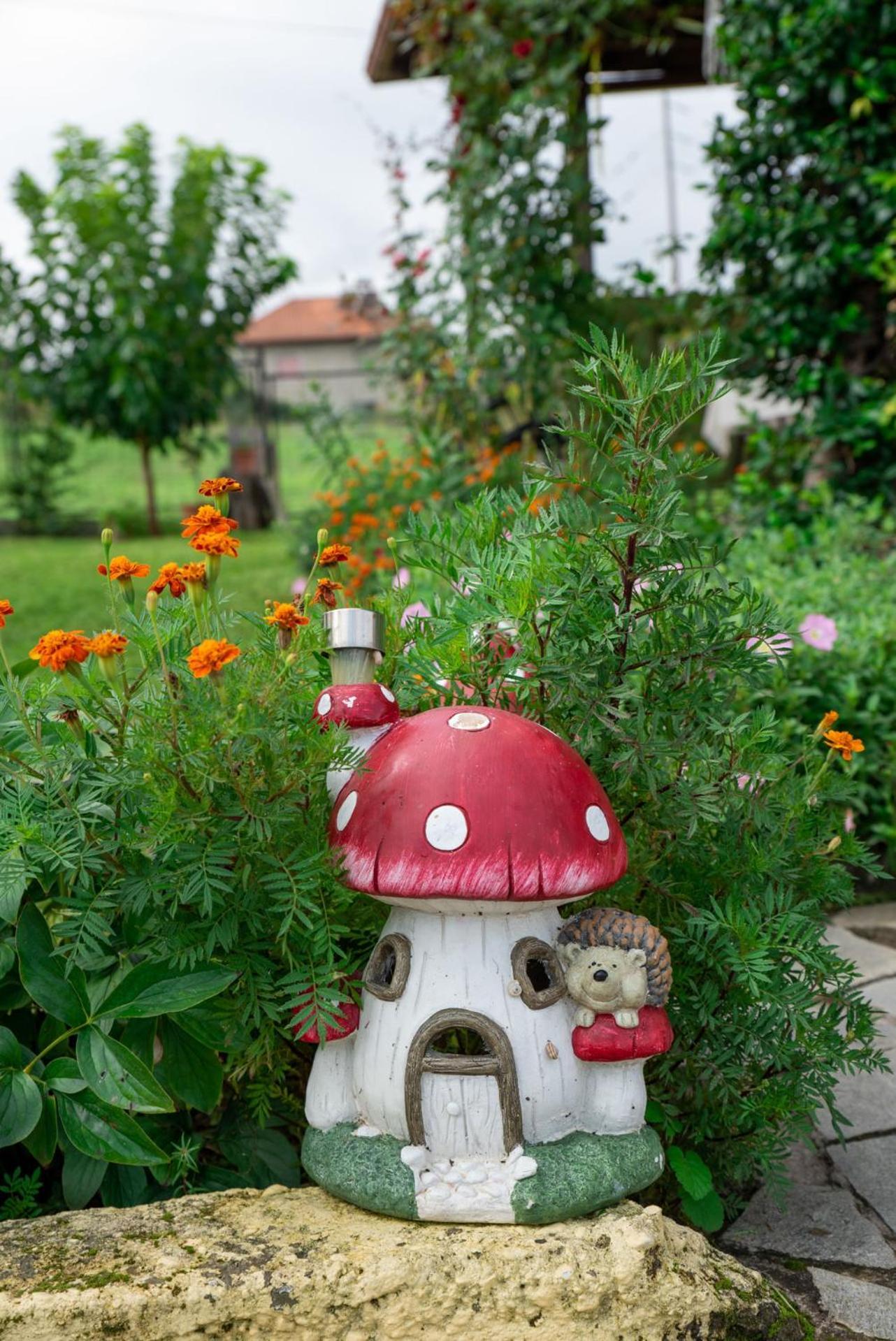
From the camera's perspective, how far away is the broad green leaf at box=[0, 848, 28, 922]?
70.1 inches

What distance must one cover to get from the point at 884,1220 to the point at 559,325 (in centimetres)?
549

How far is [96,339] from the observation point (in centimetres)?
1354

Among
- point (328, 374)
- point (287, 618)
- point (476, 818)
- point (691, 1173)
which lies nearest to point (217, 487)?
point (287, 618)

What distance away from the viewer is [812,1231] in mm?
2195

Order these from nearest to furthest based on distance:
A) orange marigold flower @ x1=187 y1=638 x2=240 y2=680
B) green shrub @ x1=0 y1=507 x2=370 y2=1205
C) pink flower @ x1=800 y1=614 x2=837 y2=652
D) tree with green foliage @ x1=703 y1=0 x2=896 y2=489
Result: orange marigold flower @ x1=187 y1=638 x2=240 y2=680, green shrub @ x1=0 y1=507 x2=370 y2=1205, pink flower @ x1=800 y1=614 x2=837 y2=652, tree with green foliage @ x1=703 y1=0 x2=896 y2=489

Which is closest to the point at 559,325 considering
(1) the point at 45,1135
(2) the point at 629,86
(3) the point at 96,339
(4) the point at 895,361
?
(4) the point at 895,361

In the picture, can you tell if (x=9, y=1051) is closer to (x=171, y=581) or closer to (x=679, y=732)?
(x=171, y=581)

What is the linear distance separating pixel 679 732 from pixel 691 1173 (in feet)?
2.35

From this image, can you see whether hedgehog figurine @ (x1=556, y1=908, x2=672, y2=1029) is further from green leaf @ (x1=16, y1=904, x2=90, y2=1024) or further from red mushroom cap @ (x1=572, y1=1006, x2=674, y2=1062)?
green leaf @ (x1=16, y1=904, x2=90, y2=1024)

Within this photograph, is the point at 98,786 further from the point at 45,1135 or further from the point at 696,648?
the point at 696,648

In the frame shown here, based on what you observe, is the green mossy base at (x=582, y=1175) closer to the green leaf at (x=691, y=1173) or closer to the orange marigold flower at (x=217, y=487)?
the green leaf at (x=691, y=1173)

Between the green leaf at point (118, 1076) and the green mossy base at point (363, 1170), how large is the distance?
0.80 feet

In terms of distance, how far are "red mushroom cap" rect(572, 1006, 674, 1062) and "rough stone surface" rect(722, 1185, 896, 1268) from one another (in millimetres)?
538

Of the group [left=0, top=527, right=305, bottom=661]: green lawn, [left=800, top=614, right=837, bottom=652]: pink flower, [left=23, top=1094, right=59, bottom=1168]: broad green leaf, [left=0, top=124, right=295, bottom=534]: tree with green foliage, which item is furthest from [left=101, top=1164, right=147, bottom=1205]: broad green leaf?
[left=0, top=124, right=295, bottom=534]: tree with green foliage
